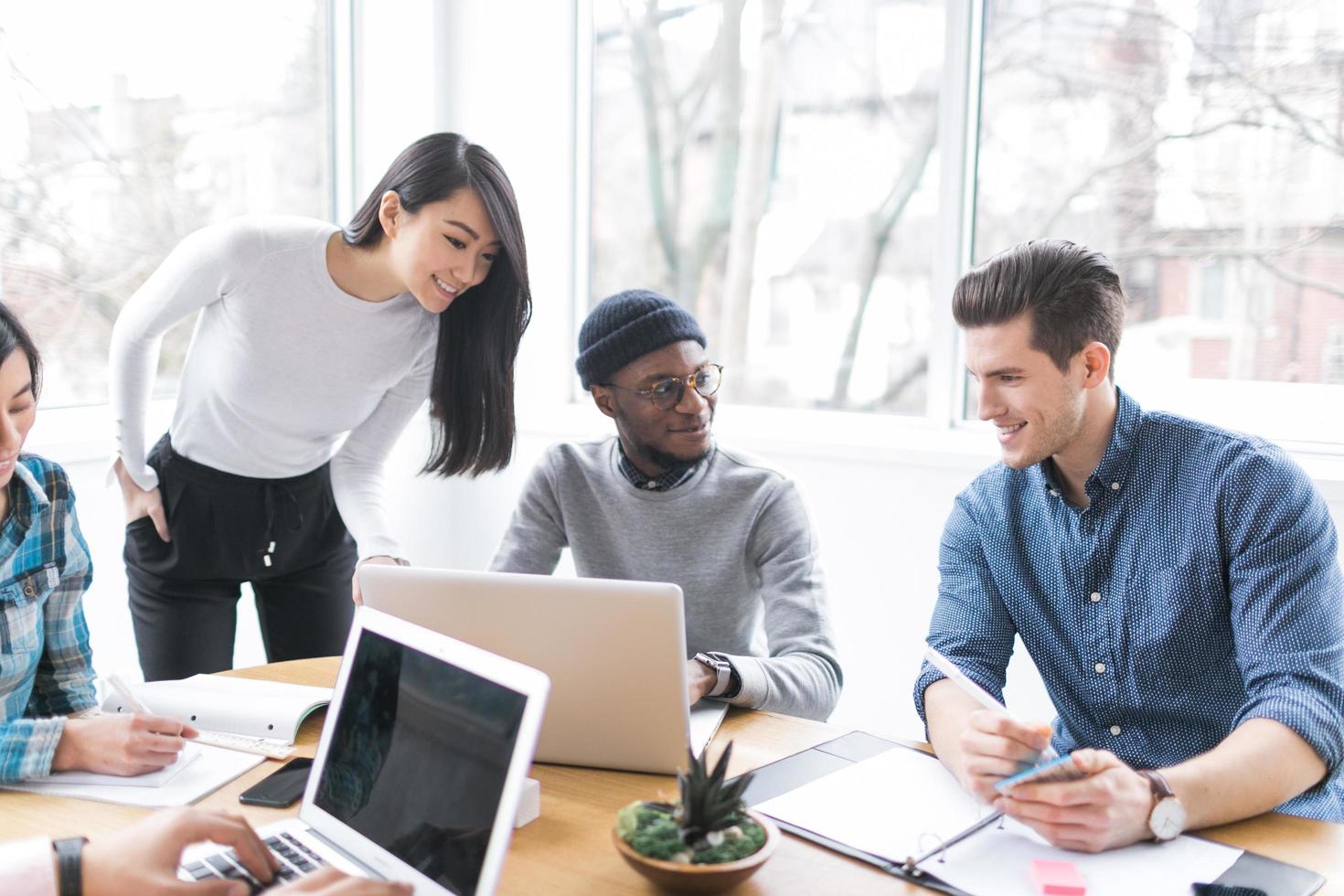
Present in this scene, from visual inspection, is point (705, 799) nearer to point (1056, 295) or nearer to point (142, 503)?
point (1056, 295)

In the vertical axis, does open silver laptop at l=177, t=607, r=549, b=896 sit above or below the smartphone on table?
above

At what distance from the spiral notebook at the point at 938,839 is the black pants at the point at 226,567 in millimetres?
1185

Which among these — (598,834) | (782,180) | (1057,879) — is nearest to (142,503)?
(598,834)

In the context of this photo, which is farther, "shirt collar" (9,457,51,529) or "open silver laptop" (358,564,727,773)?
"shirt collar" (9,457,51,529)

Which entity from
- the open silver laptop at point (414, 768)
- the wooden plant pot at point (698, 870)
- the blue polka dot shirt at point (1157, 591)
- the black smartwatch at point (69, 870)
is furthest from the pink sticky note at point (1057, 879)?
the black smartwatch at point (69, 870)

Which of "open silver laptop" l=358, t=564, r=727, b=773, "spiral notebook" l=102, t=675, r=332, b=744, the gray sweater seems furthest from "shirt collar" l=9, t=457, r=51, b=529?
the gray sweater

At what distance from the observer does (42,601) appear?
157 centimetres

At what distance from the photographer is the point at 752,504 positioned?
6.38 feet

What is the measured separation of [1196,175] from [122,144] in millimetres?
2585

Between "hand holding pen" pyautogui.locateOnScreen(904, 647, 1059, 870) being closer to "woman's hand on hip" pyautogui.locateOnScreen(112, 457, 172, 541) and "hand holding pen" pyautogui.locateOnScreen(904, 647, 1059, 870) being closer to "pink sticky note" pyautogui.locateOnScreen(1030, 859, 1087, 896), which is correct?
"pink sticky note" pyautogui.locateOnScreen(1030, 859, 1087, 896)

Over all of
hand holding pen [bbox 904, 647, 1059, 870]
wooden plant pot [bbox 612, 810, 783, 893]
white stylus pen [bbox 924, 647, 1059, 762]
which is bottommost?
wooden plant pot [bbox 612, 810, 783, 893]

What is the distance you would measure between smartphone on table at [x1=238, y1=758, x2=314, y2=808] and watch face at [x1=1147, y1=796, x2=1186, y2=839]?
35.3 inches

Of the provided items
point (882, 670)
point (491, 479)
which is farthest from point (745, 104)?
point (882, 670)

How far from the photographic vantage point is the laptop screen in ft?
3.27
